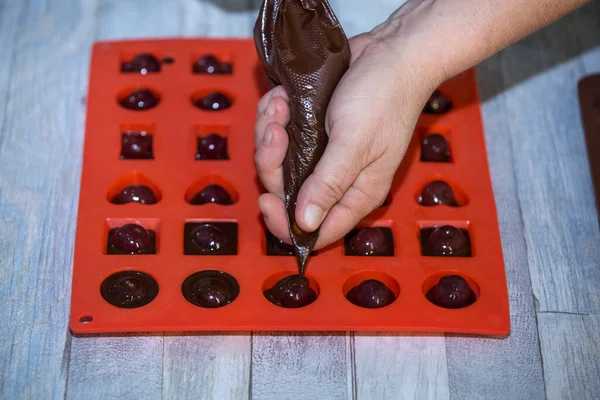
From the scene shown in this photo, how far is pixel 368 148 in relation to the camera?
136cm

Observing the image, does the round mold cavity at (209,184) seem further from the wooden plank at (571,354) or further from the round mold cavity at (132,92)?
the wooden plank at (571,354)

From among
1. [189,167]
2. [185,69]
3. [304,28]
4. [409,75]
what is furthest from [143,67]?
[409,75]

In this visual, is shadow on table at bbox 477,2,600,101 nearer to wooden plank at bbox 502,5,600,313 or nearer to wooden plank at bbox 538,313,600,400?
wooden plank at bbox 502,5,600,313

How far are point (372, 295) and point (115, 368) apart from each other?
448 mm

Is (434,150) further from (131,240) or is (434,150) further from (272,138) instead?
(131,240)

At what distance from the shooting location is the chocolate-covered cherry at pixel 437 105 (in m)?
1.74

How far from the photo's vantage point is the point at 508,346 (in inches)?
56.4

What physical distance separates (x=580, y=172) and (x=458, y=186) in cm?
28

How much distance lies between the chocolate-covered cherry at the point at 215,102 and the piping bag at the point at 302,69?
0.28 meters

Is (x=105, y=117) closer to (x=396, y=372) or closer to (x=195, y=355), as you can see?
(x=195, y=355)

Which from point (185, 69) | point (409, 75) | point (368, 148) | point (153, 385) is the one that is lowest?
point (153, 385)

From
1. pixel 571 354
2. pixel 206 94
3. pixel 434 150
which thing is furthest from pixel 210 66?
pixel 571 354

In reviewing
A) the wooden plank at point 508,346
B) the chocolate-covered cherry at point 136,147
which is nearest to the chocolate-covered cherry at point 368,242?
the wooden plank at point 508,346

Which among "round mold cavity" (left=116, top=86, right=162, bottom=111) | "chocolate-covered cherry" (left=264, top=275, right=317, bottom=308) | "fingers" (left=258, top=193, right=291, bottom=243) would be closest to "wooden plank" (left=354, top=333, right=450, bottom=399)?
"chocolate-covered cherry" (left=264, top=275, right=317, bottom=308)
